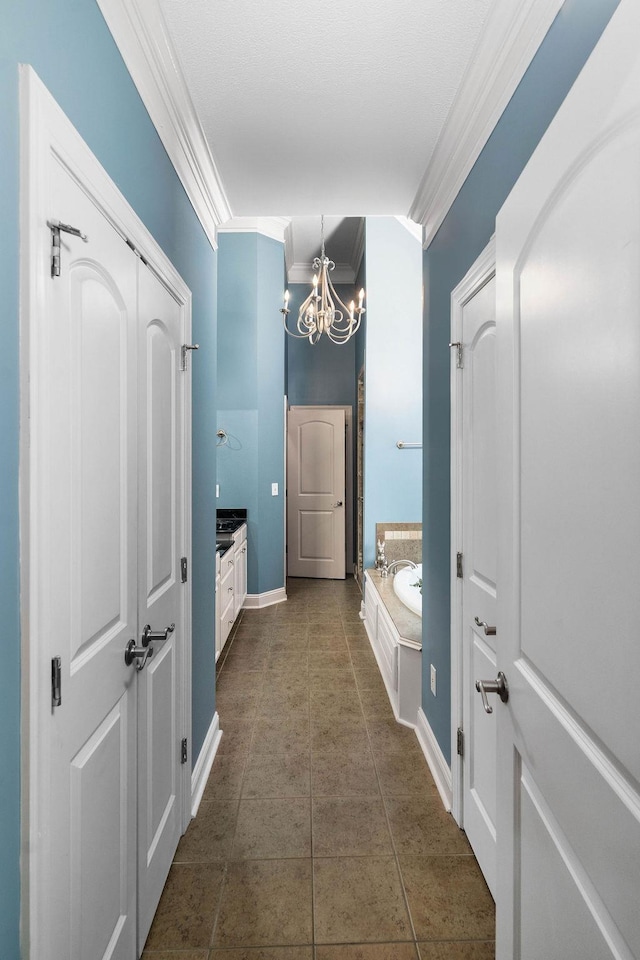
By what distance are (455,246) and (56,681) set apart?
1927 mm

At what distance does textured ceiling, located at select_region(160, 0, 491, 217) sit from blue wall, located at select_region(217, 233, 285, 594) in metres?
2.56

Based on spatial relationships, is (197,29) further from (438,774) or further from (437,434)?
(438,774)

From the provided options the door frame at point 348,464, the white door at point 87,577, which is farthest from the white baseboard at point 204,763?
the door frame at point 348,464

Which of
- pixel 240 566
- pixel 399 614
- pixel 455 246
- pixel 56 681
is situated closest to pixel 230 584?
pixel 240 566

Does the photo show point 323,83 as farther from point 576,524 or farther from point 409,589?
point 409,589

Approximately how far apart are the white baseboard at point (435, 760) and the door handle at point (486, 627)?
782 millimetres

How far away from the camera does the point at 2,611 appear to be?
0.73m

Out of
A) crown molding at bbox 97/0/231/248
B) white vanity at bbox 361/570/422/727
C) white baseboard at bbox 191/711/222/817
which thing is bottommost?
white baseboard at bbox 191/711/222/817

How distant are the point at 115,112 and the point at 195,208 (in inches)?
34.7

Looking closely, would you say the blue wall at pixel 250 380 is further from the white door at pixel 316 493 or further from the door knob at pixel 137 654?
the door knob at pixel 137 654

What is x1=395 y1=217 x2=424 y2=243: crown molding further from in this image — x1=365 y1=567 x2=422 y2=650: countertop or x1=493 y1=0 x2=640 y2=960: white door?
x1=493 y1=0 x2=640 y2=960: white door

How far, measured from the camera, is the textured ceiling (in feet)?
4.17

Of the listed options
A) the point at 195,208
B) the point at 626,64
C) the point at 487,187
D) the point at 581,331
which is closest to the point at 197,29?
the point at 195,208

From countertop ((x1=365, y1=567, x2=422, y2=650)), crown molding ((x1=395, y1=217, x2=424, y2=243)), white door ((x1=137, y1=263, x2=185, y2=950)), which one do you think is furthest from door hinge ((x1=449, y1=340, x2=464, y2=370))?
crown molding ((x1=395, y1=217, x2=424, y2=243))
